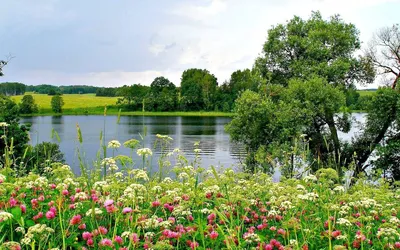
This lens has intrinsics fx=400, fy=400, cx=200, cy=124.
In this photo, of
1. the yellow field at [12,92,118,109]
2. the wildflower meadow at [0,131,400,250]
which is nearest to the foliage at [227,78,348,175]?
the wildflower meadow at [0,131,400,250]

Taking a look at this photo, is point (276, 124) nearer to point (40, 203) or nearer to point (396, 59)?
point (396, 59)

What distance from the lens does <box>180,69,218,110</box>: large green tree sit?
359 feet

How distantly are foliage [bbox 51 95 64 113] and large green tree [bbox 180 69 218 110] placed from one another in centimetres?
3481

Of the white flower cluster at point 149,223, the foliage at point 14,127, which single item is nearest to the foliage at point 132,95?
the foliage at point 14,127

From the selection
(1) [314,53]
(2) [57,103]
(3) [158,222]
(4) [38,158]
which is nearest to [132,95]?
(2) [57,103]

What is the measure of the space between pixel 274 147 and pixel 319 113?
3.13m

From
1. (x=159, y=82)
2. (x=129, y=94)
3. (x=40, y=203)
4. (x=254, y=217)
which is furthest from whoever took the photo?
(x=159, y=82)

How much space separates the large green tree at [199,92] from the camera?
359ft

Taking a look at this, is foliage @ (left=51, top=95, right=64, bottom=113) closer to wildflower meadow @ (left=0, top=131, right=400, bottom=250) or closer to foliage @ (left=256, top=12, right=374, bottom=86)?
foliage @ (left=256, top=12, right=374, bottom=86)

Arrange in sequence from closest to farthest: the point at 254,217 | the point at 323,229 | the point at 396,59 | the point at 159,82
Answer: the point at 323,229
the point at 254,217
the point at 396,59
the point at 159,82

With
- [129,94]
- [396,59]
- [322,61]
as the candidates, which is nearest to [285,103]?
[322,61]

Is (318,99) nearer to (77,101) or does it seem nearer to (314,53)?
(314,53)

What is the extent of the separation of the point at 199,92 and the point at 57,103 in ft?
132

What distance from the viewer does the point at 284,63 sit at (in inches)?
947
